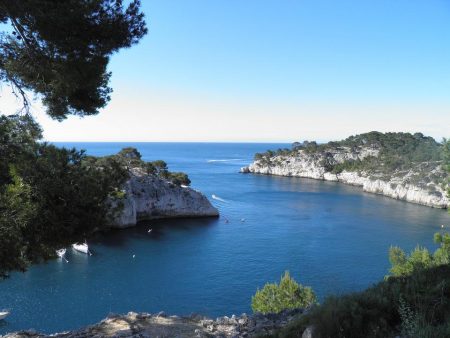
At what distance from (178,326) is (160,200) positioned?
40.2m

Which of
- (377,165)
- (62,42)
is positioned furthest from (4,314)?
(377,165)

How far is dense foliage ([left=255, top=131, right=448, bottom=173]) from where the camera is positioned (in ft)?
270

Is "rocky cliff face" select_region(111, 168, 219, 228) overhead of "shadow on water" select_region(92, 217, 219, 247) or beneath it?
overhead

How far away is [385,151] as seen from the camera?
101 meters

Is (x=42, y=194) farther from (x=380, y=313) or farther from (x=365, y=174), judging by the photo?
(x=365, y=174)

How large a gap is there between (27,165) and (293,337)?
555 cm

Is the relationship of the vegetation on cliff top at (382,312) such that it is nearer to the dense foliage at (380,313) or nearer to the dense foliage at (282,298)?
the dense foliage at (380,313)

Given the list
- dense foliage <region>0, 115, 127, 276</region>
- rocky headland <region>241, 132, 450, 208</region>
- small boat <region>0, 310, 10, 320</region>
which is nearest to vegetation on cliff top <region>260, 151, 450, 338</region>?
dense foliage <region>0, 115, 127, 276</region>

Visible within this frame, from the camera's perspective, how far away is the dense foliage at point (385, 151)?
82.3m

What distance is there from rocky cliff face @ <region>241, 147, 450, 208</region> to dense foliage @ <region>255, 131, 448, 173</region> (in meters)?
1.23

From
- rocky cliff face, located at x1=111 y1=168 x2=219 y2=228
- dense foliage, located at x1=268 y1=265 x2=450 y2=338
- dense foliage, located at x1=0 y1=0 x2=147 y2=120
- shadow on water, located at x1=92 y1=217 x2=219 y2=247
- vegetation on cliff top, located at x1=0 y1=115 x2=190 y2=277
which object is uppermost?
dense foliage, located at x1=0 y1=0 x2=147 y2=120

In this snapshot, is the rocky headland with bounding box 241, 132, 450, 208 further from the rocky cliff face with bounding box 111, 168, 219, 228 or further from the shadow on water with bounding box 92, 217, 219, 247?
the shadow on water with bounding box 92, 217, 219, 247

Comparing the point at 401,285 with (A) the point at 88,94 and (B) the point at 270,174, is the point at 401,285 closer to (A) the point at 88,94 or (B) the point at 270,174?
(A) the point at 88,94

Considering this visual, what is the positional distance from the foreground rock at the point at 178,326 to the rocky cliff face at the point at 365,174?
4822 centimetres
